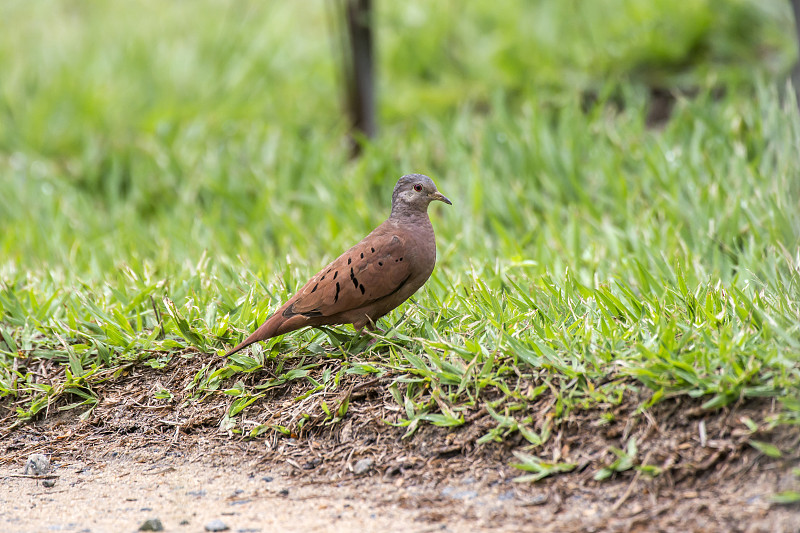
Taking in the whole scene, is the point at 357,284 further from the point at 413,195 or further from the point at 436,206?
the point at 436,206

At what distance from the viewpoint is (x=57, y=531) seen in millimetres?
2410

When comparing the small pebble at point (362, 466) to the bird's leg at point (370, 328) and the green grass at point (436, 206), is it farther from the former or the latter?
the bird's leg at point (370, 328)

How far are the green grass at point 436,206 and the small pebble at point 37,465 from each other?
367 millimetres

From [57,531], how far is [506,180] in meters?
3.61

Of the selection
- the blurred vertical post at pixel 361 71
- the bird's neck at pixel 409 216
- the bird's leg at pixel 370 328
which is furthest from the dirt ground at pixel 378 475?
the blurred vertical post at pixel 361 71

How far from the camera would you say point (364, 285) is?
3.01m

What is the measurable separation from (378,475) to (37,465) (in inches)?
48.9

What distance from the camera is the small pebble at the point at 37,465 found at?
2919mm

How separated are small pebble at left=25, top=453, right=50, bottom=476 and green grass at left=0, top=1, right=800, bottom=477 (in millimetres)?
367

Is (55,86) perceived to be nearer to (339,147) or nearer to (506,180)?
(339,147)

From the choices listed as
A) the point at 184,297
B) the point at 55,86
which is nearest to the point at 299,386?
the point at 184,297

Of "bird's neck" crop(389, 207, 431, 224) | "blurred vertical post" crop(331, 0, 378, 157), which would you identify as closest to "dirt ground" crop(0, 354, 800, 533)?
"bird's neck" crop(389, 207, 431, 224)

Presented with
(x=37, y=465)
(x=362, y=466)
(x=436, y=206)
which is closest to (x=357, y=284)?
(x=362, y=466)

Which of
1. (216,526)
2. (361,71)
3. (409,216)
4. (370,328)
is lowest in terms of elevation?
(216,526)
